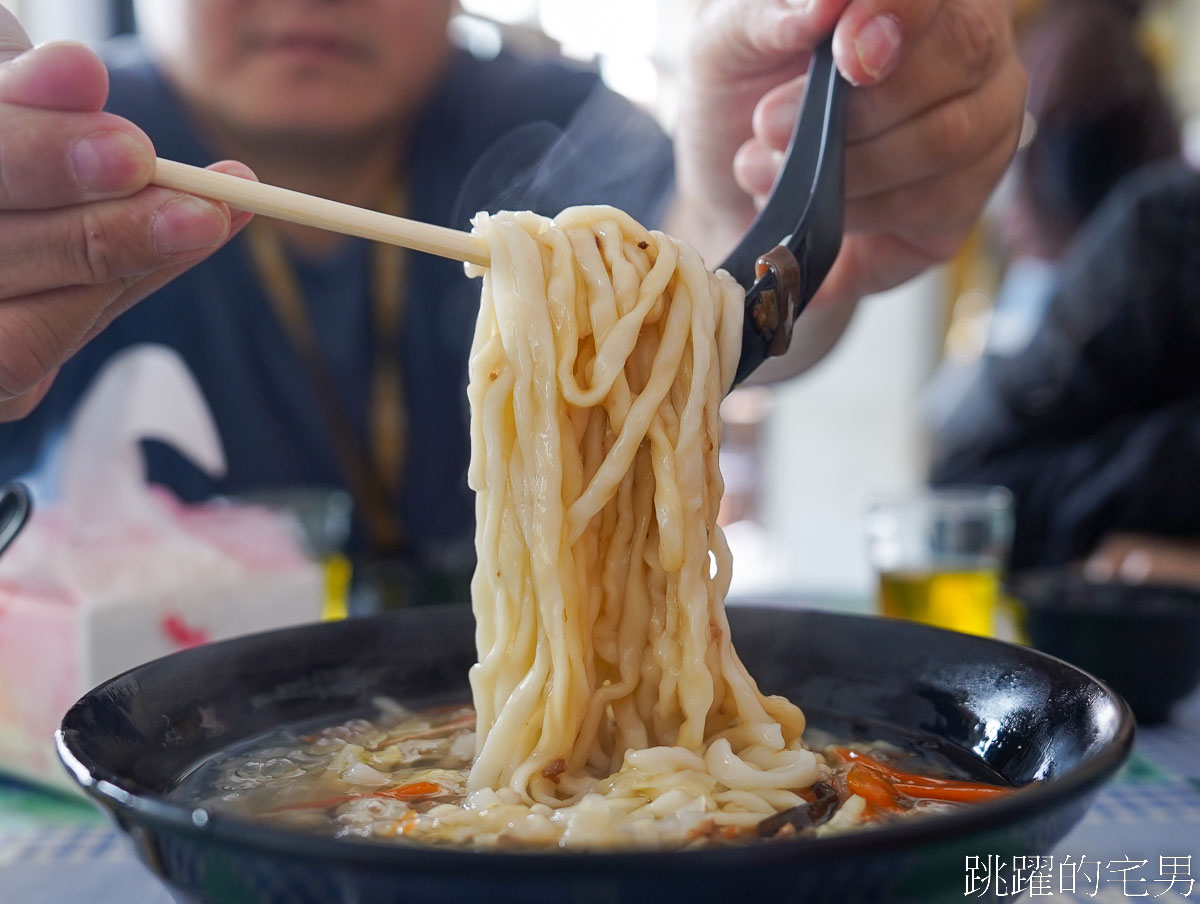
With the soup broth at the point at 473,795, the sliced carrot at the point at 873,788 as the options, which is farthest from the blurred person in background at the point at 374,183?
the sliced carrot at the point at 873,788

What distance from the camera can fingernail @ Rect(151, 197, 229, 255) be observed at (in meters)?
0.94

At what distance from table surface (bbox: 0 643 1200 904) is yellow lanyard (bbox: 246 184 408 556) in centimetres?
139

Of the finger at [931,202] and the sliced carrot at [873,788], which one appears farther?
the finger at [931,202]

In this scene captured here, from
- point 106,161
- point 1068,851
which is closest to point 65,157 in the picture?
point 106,161

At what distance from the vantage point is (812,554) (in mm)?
5672

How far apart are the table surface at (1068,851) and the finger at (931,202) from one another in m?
0.88

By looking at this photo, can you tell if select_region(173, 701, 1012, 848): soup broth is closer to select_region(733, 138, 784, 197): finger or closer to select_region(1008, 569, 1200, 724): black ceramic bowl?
select_region(1008, 569, 1200, 724): black ceramic bowl

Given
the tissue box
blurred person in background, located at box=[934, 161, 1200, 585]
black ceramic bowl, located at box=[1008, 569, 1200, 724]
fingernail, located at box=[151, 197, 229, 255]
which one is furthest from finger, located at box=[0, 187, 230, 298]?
blurred person in background, located at box=[934, 161, 1200, 585]

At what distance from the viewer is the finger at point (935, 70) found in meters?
1.39

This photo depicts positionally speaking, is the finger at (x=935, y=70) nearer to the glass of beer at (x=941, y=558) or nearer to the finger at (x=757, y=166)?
the finger at (x=757, y=166)

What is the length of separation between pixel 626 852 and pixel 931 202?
1347 millimetres

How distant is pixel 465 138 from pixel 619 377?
1.97 meters

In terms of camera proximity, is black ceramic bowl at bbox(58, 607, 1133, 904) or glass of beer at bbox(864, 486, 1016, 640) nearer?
black ceramic bowl at bbox(58, 607, 1133, 904)

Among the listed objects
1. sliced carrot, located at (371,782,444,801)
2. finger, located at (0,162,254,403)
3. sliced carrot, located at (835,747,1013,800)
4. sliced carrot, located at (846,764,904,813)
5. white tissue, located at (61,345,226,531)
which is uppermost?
finger, located at (0,162,254,403)
